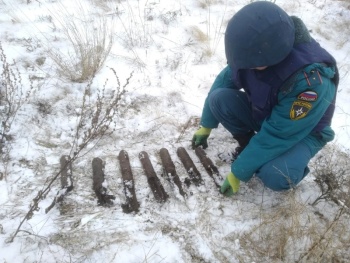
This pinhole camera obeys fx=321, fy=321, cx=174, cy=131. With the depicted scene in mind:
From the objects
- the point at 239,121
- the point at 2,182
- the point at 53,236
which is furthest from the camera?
the point at 239,121

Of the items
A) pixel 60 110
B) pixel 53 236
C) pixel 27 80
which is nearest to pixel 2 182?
pixel 53 236

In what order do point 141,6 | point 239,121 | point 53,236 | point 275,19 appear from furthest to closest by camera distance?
point 141,6, point 239,121, point 53,236, point 275,19

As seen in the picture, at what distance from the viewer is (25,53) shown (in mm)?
3658

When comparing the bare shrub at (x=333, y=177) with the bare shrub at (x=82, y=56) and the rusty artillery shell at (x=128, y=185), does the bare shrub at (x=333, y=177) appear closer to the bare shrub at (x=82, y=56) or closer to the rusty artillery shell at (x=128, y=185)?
the rusty artillery shell at (x=128, y=185)

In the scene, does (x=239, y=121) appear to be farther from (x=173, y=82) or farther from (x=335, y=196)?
(x=173, y=82)

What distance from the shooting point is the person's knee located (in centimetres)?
231

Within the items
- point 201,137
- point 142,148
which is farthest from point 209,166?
point 142,148

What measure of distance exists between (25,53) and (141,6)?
6.21 ft

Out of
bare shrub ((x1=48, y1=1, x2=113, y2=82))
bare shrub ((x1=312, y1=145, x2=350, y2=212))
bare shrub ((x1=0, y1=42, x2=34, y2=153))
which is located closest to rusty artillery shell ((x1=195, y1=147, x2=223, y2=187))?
bare shrub ((x1=312, y1=145, x2=350, y2=212))

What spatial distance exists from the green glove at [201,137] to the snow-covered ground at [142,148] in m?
0.08

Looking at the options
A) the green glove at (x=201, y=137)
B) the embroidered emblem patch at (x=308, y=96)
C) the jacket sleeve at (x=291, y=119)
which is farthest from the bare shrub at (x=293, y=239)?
the green glove at (x=201, y=137)

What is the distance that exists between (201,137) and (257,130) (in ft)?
1.65

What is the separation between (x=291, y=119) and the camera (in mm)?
2113

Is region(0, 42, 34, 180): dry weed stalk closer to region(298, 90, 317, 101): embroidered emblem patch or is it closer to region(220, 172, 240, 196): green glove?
region(220, 172, 240, 196): green glove
